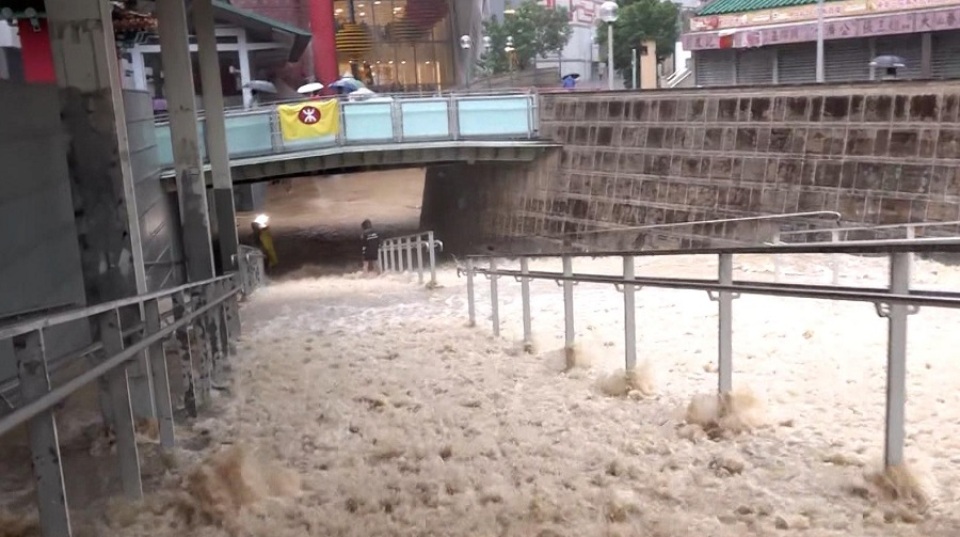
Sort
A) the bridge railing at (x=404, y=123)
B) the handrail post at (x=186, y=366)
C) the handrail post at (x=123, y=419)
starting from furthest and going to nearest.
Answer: the bridge railing at (x=404, y=123) < the handrail post at (x=186, y=366) < the handrail post at (x=123, y=419)

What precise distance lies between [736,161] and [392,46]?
2910 cm

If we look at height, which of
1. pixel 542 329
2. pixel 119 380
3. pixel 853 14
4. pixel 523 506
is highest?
pixel 853 14

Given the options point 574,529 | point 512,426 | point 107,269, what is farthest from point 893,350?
point 107,269

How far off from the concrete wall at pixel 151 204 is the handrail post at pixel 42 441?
8721 millimetres

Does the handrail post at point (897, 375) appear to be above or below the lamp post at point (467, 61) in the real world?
below

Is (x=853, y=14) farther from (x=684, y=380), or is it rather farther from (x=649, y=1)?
(x=684, y=380)

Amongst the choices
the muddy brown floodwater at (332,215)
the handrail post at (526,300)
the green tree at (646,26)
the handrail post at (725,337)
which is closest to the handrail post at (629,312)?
the handrail post at (725,337)

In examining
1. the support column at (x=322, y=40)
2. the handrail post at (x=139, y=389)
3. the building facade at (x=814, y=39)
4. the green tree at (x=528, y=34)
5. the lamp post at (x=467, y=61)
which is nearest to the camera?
the handrail post at (x=139, y=389)

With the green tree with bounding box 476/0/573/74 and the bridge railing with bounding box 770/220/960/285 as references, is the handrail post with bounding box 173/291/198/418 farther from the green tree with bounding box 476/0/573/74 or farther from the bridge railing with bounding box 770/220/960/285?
the green tree with bounding box 476/0/573/74

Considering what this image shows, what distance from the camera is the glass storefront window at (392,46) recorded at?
1577 inches

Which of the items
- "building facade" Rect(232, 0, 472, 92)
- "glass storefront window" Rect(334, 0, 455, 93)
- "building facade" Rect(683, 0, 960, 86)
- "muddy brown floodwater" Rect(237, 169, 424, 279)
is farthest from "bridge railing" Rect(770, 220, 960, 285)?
"glass storefront window" Rect(334, 0, 455, 93)

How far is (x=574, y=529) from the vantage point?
124 inches

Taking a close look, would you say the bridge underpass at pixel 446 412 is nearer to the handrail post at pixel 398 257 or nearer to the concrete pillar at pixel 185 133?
the concrete pillar at pixel 185 133

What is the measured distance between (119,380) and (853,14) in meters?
20.5
